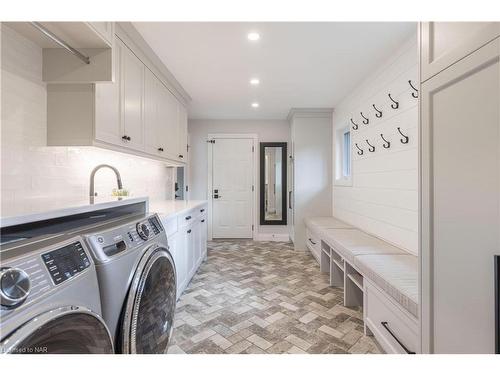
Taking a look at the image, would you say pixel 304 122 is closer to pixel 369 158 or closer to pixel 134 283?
pixel 369 158

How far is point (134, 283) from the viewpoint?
106 centimetres

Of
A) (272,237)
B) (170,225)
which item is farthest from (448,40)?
(272,237)

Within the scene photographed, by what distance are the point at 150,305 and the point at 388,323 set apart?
4.84 feet

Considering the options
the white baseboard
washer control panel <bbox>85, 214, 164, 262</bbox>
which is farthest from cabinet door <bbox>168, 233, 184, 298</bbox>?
the white baseboard

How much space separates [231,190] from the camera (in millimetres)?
5328

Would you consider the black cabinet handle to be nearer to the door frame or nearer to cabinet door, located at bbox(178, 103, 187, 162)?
cabinet door, located at bbox(178, 103, 187, 162)

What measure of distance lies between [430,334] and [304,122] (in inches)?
152

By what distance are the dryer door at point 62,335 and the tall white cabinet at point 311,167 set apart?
3921mm

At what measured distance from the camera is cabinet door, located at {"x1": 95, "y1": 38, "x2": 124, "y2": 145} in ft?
5.67

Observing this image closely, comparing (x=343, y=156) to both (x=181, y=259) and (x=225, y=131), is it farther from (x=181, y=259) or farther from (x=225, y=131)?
(x=181, y=259)

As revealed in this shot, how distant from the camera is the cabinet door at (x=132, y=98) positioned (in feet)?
6.87

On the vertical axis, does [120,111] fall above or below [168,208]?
above

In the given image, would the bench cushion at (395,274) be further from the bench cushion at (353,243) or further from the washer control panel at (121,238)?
the washer control panel at (121,238)

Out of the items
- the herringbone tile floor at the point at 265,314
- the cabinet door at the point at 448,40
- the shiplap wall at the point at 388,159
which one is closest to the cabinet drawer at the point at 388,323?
the herringbone tile floor at the point at 265,314
